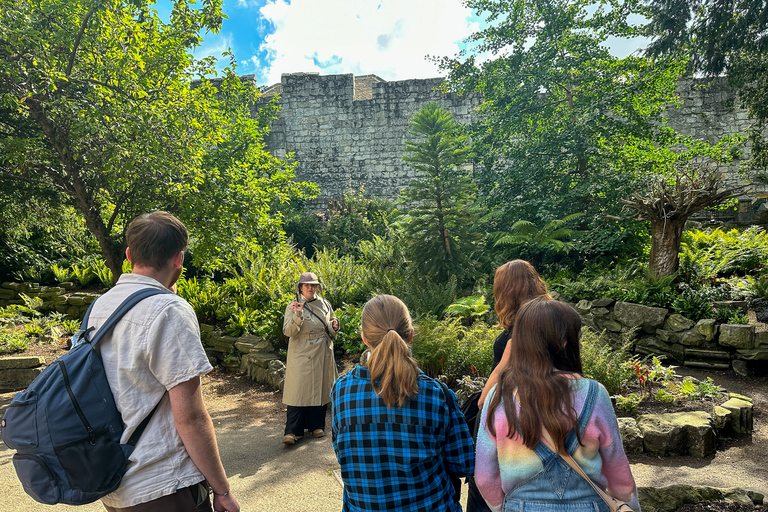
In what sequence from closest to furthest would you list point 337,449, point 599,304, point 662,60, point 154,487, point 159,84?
point 154,487 < point 337,449 < point 159,84 < point 599,304 < point 662,60

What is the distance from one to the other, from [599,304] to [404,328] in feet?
21.2

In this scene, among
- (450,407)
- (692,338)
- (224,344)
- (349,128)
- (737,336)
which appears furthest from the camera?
(349,128)

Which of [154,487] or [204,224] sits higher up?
[204,224]

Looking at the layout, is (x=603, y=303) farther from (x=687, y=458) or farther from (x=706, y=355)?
(x=687, y=458)

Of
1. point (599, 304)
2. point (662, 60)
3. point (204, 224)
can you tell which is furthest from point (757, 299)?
point (204, 224)

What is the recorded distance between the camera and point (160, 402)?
1718 mm

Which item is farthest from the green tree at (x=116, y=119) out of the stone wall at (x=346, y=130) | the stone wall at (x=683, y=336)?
the stone wall at (x=346, y=130)

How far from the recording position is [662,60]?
9445 mm

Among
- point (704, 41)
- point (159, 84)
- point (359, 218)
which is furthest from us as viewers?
point (359, 218)

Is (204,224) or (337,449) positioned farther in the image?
(204,224)

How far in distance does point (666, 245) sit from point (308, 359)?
5.58 metres

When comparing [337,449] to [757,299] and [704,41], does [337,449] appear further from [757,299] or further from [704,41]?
[704,41]

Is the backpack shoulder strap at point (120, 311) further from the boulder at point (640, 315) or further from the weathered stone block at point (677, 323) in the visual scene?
the weathered stone block at point (677, 323)

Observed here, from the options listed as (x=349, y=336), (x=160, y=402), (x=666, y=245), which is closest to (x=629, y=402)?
(x=666, y=245)
